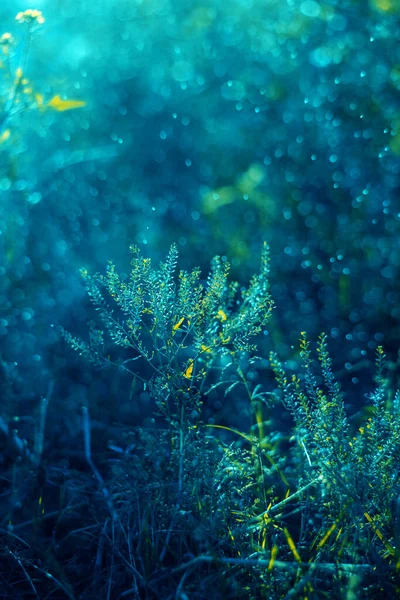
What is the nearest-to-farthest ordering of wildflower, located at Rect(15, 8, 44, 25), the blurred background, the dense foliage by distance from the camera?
wildflower, located at Rect(15, 8, 44, 25)
the dense foliage
the blurred background

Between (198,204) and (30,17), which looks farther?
(198,204)

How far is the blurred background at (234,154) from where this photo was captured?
196 cm

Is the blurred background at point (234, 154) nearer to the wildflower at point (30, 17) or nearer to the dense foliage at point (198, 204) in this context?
the dense foliage at point (198, 204)

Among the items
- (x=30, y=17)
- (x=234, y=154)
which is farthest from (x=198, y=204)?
(x=30, y=17)

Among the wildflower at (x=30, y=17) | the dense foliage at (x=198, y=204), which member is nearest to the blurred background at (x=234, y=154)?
the dense foliage at (x=198, y=204)

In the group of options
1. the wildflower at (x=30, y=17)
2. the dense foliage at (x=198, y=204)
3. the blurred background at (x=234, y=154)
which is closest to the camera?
the wildflower at (x=30, y=17)

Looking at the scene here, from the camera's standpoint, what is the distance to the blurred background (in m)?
1.96

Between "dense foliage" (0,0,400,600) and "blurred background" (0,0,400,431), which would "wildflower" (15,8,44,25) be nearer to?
"dense foliage" (0,0,400,600)

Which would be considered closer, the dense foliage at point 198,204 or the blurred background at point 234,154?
the dense foliage at point 198,204

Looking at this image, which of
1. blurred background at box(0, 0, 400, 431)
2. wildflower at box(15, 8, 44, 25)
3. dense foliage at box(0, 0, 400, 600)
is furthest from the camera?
blurred background at box(0, 0, 400, 431)

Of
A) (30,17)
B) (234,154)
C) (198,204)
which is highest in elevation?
(30,17)

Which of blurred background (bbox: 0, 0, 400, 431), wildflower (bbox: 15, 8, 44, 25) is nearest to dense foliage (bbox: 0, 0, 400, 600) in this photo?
blurred background (bbox: 0, 0, 400, 431)

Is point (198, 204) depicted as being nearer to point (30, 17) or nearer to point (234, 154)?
point (234, 154)

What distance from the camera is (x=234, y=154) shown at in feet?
6.70
